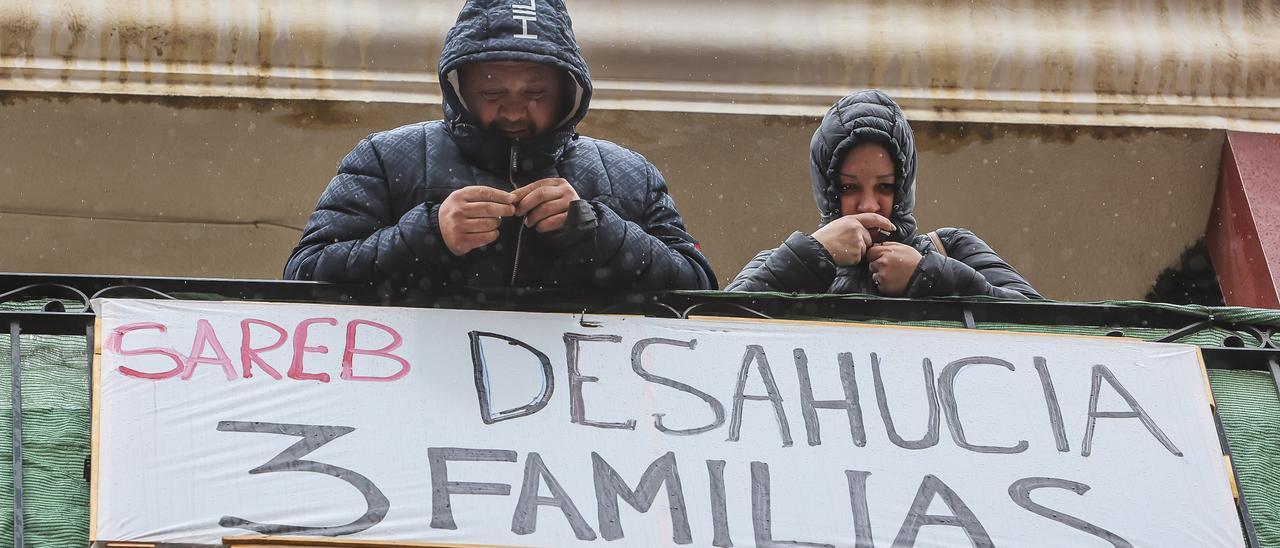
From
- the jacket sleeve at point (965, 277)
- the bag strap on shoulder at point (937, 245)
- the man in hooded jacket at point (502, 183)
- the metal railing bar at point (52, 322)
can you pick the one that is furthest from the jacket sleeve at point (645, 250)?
the metal railing bar at point (52, 322)

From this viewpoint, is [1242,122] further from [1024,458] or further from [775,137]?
[1024,458]

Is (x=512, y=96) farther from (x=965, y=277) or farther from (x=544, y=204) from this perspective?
(x=965, y=277)

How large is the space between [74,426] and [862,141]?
2.26m

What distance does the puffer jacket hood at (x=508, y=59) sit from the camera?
201 inches

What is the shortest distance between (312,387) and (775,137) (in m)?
4.78

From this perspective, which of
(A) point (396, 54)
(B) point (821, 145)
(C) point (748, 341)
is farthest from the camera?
(A) point (396, 54)

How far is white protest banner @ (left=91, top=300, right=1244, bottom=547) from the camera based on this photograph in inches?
179

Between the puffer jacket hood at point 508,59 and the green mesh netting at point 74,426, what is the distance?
98 cm

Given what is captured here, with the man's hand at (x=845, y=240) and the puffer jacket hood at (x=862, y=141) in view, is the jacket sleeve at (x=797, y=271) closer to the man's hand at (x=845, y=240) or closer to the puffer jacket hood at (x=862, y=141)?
the man's hand at (x=845, y=240)

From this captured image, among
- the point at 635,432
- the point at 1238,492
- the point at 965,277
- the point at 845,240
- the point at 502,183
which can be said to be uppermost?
the point at 502,183

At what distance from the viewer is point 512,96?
511cm

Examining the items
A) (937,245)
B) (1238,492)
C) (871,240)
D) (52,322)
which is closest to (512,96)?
(871,240)

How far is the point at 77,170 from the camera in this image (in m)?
9.29

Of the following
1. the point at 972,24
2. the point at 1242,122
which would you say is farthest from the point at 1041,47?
the point at 1242,122
